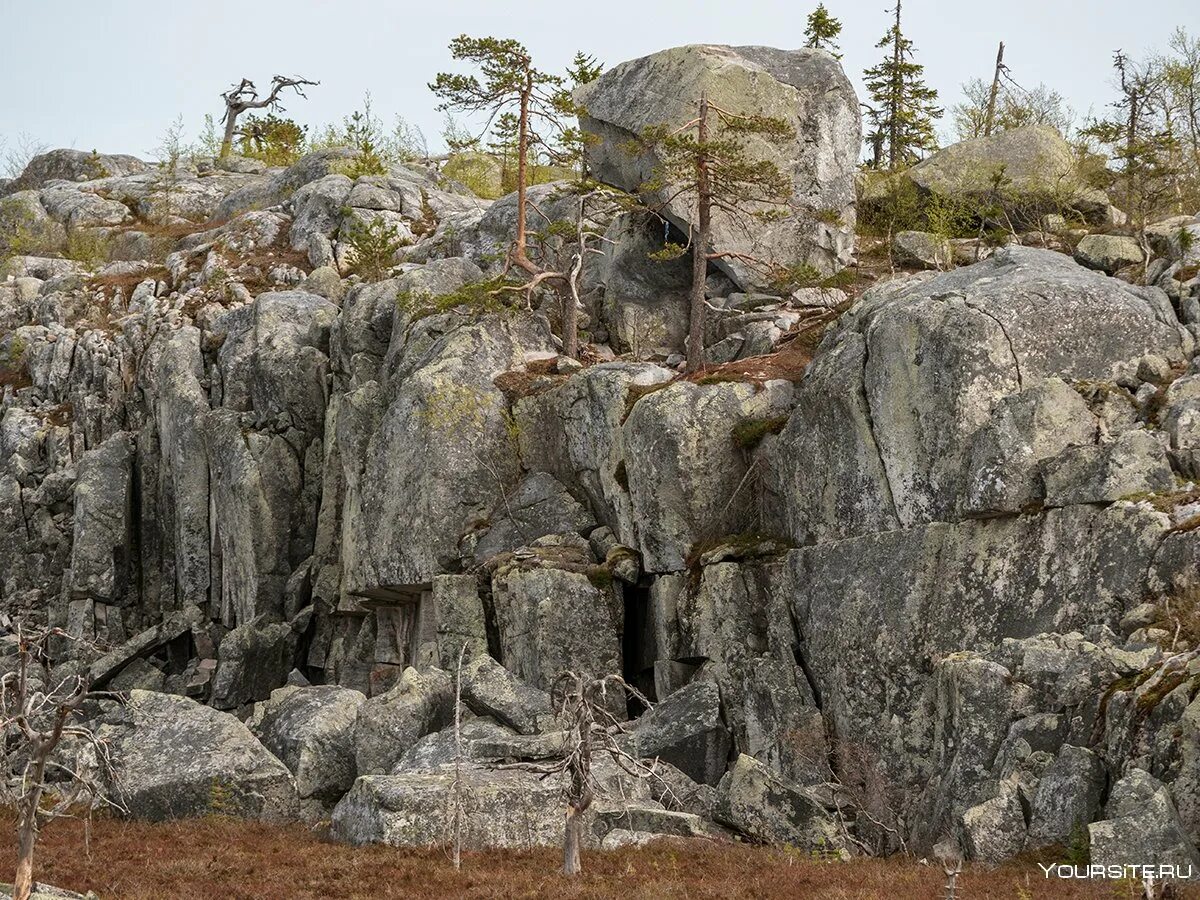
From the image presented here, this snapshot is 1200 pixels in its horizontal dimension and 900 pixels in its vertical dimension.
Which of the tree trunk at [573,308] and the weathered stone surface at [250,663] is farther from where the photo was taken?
the weathered stone surface at [250,663]

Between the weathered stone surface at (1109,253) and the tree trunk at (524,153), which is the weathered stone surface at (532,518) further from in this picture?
the weathered stone surface at (1109,253)

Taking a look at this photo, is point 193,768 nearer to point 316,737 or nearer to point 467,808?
point 316,737

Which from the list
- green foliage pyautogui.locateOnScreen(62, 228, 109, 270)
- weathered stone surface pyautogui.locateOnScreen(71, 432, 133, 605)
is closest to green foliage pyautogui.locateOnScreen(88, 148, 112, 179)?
green foliage pyautogui.locateOnScreen(62, 228, 109, 270)

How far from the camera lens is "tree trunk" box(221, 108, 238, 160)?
96312 millimetres

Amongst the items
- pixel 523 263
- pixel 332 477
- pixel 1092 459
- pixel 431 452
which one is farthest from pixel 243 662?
pixel 1092 459

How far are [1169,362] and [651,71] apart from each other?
25.8 m

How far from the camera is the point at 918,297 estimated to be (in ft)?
112

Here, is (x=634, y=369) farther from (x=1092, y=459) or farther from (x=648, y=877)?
(x=648, y=877)

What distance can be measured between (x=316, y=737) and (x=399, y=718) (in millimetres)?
2588

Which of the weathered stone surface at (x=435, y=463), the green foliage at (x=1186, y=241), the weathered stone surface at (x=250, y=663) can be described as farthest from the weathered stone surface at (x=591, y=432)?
the green foliage at (x=1186, y=241)

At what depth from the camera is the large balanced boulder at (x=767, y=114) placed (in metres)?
50.6

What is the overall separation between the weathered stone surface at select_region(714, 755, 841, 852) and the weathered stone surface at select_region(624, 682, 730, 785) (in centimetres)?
404

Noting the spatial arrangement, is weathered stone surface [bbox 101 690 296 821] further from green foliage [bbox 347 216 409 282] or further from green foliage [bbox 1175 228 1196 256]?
green foliage [bbox 1175 228 1196 256]

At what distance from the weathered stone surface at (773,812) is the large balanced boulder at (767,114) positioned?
2407 cm
